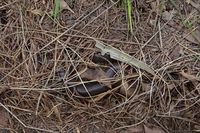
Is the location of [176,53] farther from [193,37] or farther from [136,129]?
[136,129]

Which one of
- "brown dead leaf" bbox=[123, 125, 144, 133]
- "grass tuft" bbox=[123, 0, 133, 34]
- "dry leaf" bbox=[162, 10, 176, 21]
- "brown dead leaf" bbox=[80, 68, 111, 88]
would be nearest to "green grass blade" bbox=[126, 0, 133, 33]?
"grass tuft" bbox=[123, 0, 133, 34]

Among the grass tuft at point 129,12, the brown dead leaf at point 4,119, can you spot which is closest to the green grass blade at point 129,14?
the grass tuft at point 129,12

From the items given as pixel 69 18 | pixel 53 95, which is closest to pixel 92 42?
pixel 69 18

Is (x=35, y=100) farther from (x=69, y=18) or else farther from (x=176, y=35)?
(x=176, y=35)

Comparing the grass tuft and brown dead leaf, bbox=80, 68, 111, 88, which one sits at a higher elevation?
the grass tuft

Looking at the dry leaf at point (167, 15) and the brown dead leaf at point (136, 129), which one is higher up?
the dry leaf at point (167, 15)

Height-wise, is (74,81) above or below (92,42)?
below

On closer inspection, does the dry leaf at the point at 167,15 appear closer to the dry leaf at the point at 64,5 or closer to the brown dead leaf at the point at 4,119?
the dry leaf at the point at 64,5

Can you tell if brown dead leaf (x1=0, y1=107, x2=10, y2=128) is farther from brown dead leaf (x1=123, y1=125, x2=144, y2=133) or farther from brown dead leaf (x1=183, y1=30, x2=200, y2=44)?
brown dead leaf (x1=183, y1=30, x2=200, y2=44)
